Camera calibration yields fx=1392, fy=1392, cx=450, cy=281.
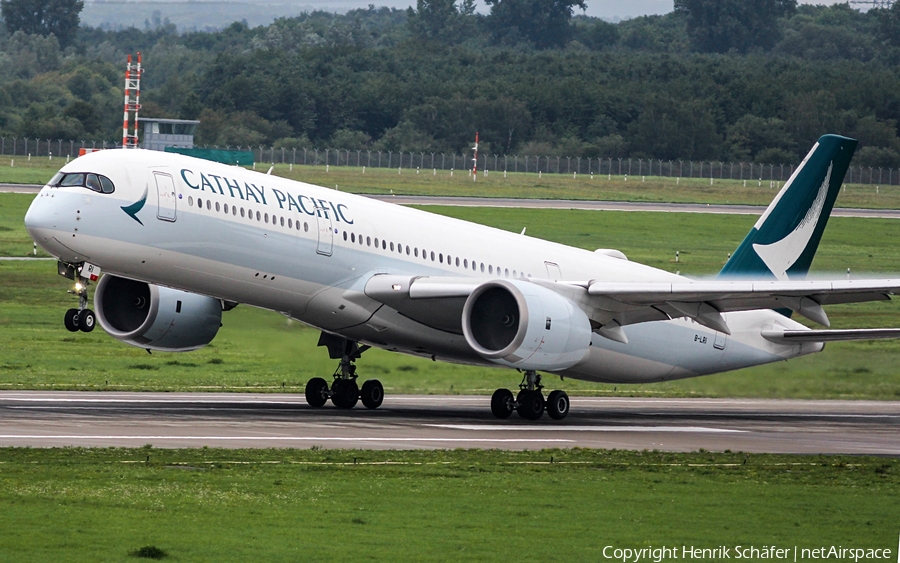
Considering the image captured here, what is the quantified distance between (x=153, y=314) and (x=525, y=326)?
9194 mm

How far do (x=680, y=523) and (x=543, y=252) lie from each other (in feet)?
58.2

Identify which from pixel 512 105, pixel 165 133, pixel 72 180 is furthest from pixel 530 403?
pixel 512 105

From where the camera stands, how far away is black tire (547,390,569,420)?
33281 mm

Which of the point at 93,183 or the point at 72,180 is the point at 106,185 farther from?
the point at 72,180

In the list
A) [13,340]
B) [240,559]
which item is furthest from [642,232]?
[240,559]

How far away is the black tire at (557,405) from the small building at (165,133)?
85.3 meters

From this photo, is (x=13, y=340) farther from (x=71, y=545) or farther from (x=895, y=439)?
(x=71, y=545)

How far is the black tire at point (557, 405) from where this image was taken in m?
33.3

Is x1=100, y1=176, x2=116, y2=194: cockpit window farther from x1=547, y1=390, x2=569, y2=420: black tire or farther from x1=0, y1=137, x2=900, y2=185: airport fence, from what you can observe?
x1=0, y1=137, x2=900, y2=185: airport fence

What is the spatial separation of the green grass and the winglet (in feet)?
43.2

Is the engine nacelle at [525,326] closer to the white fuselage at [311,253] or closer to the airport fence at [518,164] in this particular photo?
the white fuselage at [311,253]

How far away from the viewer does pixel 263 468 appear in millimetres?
21562

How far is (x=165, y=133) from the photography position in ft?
381

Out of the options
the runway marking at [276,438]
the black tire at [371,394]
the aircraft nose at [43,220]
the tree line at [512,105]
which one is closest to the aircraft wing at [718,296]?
the runway marking at [276,438]
